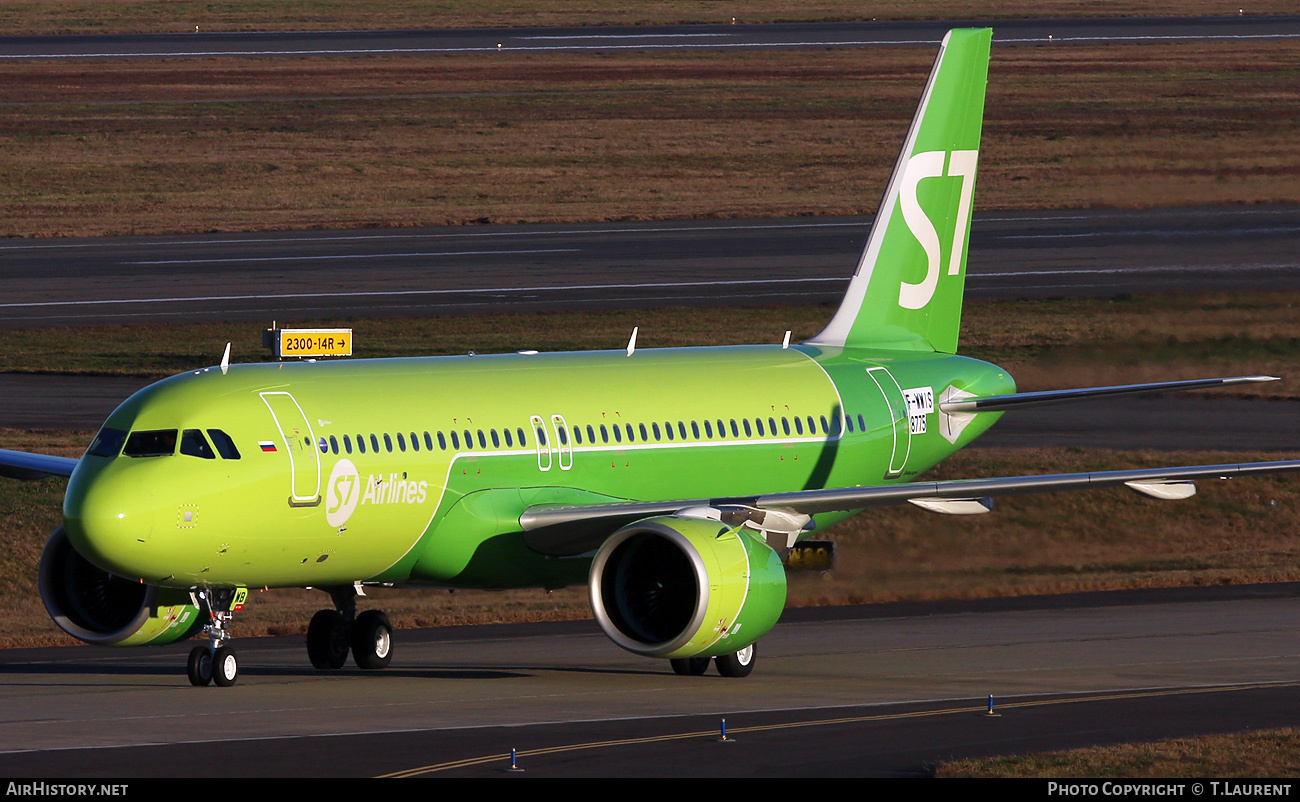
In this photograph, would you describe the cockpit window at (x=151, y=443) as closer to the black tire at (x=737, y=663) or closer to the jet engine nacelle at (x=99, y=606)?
the jet engine nacelle at (x=99, y=606)

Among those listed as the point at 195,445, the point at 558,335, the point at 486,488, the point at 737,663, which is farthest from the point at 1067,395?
the point at 558,335

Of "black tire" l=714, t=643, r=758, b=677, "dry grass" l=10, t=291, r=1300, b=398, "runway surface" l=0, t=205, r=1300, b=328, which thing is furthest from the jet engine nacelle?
"runway surface" l=0, t=205, r=1300, b=328

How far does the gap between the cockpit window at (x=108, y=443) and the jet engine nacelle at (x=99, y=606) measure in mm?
2966

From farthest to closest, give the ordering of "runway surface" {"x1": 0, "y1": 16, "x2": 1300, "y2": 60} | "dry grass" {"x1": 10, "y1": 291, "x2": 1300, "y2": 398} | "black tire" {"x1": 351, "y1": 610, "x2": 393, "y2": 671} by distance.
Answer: "runway surface" {"x1": 0, "y1": 16, "x2": 1300, "y2": 60} < "dry grass" {"x1": 10, "y1": 291, "x2": 1300, "y2": 398} < "black tire" {"x1": 351, "y1": 610, "x2": 393, "y2": 671}

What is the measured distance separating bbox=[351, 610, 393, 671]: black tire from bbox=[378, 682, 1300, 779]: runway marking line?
8925 mm

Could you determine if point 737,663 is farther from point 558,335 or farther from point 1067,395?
point 558,335

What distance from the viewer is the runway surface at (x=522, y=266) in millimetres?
74562

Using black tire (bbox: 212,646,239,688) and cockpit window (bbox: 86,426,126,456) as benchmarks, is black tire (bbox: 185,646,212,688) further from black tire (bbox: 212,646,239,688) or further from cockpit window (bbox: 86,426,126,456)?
cockpit window (bbox: 86,426,126,456)

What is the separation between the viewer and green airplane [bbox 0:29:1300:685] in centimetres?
3130

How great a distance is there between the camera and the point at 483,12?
512ft

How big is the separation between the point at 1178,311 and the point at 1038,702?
19504 millimetres

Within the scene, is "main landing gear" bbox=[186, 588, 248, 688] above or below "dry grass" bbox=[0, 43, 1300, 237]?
below

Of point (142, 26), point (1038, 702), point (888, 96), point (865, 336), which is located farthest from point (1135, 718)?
point (142, 26)

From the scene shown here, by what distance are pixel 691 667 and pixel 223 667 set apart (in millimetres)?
7081
